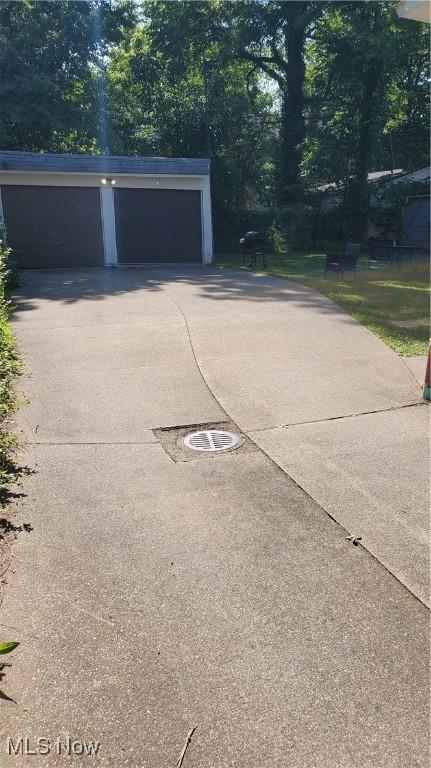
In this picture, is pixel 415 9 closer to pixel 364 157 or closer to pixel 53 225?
pixel 53 225

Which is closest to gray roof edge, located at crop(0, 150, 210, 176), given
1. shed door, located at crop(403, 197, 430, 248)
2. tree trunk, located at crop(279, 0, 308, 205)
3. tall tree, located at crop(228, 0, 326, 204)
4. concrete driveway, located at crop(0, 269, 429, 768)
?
shed door, located at crop(403, 197, 430, 248)

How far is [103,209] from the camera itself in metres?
17.0

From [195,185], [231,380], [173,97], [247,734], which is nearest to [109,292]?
[231,380]

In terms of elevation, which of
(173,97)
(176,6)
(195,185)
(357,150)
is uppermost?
(176,6)

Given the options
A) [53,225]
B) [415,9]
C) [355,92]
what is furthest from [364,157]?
[415,9]

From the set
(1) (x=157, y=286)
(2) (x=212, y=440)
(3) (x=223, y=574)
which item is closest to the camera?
(3) (x=223, y=574)

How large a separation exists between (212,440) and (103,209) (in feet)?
46.4

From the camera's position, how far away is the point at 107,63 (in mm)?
25906

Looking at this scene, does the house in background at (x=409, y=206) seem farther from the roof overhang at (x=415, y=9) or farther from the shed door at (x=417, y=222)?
the roof overhang at (x=415, y=9)

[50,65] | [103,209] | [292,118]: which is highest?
[50,65]

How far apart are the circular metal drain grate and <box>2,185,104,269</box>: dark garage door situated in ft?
44.7

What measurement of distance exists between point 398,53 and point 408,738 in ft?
86.3

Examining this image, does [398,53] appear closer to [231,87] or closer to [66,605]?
[231,87]

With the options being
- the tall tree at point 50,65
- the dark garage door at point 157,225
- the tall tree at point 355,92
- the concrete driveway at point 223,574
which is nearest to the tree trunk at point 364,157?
the tall tree at point 355,92
